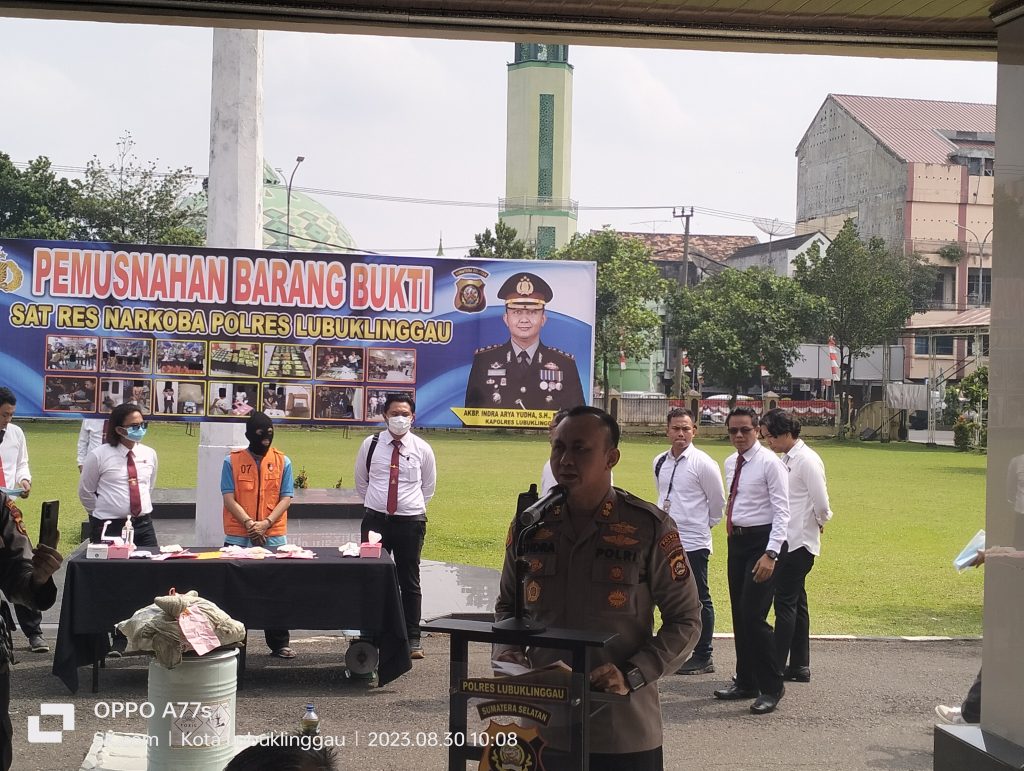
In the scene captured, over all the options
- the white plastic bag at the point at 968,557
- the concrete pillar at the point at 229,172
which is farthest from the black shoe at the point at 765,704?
the concrete pillar at the point at 229,172

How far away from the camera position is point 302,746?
2.28 meters

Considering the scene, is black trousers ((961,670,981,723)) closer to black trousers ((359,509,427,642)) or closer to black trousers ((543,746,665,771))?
black trousers ((543,746,665,771))

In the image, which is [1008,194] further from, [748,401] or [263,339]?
[748,401]

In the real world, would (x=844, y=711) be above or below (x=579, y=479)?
below

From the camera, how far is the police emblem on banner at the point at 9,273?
31.6ft

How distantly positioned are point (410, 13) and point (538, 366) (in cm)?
565

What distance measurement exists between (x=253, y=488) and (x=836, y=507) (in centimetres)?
1862

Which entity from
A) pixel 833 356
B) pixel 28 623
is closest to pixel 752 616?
pixel 28 623

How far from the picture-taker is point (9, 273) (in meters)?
9.63

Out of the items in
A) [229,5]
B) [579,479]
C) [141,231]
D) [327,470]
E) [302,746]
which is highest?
[141,231]

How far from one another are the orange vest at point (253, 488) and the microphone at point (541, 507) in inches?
214

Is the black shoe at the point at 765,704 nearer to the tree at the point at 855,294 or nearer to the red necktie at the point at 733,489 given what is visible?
the red necktie at the point at 733,489

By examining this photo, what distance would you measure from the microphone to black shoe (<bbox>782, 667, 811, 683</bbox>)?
5559mm

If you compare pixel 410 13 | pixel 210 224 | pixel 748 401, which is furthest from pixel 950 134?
pixel 410 13
